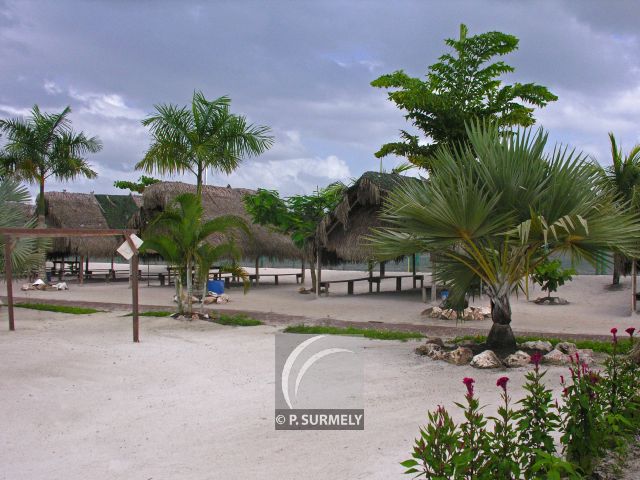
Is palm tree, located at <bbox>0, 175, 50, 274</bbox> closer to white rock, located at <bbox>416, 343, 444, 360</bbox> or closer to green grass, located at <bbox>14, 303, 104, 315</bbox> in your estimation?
green grass, located at <bbox>14, 303, 104, 315</bbox>

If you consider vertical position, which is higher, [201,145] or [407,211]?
[201,145]

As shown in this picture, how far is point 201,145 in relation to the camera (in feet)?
52.1

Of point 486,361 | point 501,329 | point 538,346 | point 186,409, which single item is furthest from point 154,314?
point 538,346

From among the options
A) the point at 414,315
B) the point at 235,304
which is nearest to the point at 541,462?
the point at 414,315

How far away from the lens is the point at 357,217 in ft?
55.5

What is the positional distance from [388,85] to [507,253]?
966 cm

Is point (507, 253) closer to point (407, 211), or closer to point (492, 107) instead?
point (407, 211)

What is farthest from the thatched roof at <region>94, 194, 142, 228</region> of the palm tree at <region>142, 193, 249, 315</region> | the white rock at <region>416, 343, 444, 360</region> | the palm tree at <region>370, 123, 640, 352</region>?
the palm tree at <region>370, 123, 640, 352</region>

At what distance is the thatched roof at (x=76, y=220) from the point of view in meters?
24.0

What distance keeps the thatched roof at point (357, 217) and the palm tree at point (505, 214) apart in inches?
306

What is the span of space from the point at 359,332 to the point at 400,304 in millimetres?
5470

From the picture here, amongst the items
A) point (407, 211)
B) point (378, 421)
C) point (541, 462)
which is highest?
point (407, 211)

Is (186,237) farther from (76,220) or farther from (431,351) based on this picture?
(76,220)

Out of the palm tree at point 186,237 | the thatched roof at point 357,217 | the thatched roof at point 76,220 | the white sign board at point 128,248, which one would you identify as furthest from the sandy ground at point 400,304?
the white sign board at point 128,248
